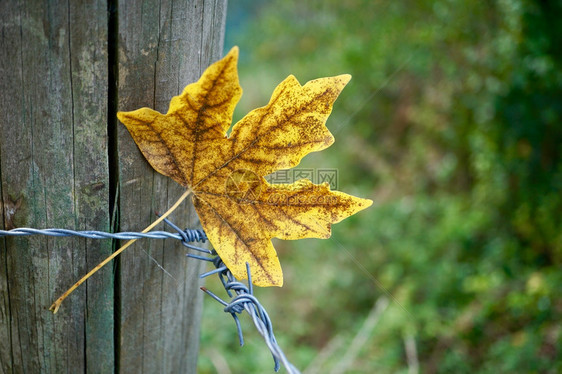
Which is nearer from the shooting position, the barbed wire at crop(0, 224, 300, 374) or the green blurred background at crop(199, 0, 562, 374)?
the barbed wire at crop(0, 224, 300, 374)

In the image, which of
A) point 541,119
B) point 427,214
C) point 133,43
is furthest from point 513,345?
point 133,43

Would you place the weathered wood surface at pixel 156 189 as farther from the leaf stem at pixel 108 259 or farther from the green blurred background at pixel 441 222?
the green blurred background at pixel 441 222

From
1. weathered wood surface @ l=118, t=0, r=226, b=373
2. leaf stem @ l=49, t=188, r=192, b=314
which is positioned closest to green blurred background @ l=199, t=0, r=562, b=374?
weathered wood surface @ l=118, t=0, r=226, b=373

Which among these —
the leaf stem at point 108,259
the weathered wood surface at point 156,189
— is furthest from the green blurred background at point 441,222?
the leaf stem at point 108,259

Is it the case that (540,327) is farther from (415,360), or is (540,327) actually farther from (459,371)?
(415,360)

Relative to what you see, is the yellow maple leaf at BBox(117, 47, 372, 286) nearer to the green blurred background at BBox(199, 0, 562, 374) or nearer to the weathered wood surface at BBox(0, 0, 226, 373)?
the weathered wood surface at BBox(0, 0, 226, 373)

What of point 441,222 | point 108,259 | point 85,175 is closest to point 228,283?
point 108,259

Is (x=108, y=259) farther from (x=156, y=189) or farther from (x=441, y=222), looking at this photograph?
(x=441, y=222)
